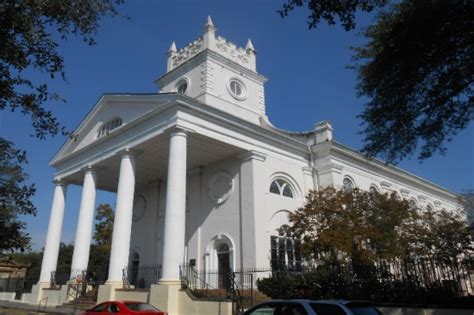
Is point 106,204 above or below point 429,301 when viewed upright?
above

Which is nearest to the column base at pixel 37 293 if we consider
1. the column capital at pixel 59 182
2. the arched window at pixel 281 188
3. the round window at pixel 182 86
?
the column capital at pixel 59 182

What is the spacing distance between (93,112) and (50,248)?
31.6ft

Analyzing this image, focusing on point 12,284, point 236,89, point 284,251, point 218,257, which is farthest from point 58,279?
point 236,89

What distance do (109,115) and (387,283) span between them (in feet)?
64.1

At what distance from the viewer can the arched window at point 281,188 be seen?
24781mm

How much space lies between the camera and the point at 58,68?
344 inches

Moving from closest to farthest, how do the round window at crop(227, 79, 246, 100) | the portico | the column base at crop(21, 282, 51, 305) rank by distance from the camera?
the portico, the column base at crop(21, 282, 51, 305), the round window at crop(227, 79, 246, 100)

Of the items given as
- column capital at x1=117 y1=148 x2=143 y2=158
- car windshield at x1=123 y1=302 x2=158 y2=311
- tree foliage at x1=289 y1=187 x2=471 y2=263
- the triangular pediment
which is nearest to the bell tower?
the triangular pediment

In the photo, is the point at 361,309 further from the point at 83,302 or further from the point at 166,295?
the point at 83,302

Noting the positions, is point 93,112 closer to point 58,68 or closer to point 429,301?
point 58,68

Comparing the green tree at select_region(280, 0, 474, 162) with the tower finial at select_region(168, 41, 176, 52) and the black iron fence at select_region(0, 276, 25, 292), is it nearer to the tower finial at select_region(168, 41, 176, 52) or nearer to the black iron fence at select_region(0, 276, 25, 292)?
the tower finial at select_region(168, 41, 176, 52)

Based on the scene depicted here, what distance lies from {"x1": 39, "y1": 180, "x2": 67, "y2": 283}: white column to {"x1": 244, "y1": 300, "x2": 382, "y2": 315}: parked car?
22.4 m

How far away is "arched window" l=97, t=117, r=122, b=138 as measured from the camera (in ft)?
84.1

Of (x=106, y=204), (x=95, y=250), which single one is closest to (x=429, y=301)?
(x=106, y=204)
